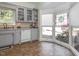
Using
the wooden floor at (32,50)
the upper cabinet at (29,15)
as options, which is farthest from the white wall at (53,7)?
the wooden floor at (32,50)

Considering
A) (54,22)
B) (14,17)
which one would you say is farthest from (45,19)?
(14,17)

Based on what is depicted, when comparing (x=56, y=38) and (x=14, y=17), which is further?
(x=56, y=38)

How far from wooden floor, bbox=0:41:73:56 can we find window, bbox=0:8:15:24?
0.44 metres

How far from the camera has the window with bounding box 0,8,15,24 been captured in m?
1.96

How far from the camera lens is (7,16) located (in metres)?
2.05

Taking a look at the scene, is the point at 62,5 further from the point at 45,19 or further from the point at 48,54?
the point at 48,54

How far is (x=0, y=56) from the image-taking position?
6.78 ft

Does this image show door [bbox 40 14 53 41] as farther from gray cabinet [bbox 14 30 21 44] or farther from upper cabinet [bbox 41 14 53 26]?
gray cabinet [bbox 14 30 21 44]

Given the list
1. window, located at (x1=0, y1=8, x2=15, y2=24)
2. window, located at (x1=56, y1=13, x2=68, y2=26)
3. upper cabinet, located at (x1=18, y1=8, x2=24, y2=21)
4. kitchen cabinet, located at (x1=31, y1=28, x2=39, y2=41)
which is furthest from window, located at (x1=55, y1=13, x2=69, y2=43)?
window, located at (x1=0, y1=8, x2=15, y2=24)

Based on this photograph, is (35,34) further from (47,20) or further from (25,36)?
(47,20)

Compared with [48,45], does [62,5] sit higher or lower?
higher

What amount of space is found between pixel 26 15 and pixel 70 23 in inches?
29.8

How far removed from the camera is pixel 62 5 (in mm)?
2092

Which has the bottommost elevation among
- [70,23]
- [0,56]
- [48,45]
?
[0,56]
